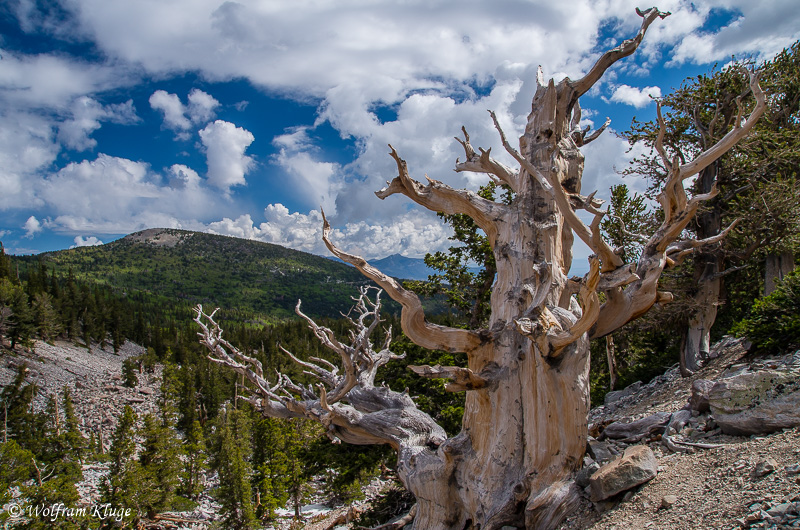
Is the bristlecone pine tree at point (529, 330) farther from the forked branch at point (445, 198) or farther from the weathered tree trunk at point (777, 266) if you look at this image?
the weathered tree trunk at point (777, 266)

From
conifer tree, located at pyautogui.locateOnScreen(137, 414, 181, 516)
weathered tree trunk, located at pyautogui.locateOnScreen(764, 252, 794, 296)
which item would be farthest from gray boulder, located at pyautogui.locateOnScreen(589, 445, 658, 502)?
conifer tree, located at pyautogui.locateOnScreen(137, 414, 181, 516)

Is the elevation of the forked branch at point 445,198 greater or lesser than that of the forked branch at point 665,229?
greater

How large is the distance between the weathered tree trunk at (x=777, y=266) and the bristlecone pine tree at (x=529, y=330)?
24.5ft

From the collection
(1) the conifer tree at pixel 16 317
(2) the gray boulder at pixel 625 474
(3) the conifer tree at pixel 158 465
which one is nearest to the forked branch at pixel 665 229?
(2) the gray boulder at pixel 625 474

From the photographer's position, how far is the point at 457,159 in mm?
7957

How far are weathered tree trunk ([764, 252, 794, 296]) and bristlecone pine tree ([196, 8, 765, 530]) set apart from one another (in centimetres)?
748

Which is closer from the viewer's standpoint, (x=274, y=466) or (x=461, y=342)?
(x=461, y=342)

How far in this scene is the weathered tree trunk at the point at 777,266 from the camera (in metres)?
11.3

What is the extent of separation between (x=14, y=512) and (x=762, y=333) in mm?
27610

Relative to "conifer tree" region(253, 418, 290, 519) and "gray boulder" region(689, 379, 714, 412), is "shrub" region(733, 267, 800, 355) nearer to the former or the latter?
"gray boulder" region(689, 379, 714, 412)

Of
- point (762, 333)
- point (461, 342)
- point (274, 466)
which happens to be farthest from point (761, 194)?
point (274, 466)

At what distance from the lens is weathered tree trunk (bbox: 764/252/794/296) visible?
11.3 m

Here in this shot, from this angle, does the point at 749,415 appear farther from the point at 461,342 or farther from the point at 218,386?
the point at 218,386

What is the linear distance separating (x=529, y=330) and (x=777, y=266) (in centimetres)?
1083
